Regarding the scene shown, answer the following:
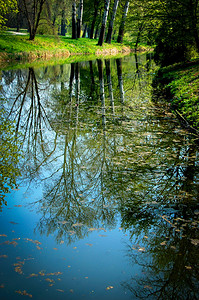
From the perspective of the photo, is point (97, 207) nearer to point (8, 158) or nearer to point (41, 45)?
point (8, 158)

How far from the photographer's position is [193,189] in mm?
5980

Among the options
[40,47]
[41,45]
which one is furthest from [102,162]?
[41,45]

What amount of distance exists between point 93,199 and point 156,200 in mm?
1145

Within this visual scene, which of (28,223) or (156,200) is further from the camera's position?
(156,200)

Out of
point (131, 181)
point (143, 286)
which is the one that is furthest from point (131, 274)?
point (131, 181)

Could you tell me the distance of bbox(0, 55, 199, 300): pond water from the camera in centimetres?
370

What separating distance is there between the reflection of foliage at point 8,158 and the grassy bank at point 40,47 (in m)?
→ 17.2

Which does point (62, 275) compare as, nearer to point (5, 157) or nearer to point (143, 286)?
point (143, 286)

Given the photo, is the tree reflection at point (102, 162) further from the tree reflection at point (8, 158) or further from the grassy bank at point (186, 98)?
the grassy bank at point (186, 98)

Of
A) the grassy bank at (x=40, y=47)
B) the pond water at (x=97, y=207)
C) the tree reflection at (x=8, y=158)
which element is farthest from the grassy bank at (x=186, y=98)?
the grassy bank at (x=40, y=47)

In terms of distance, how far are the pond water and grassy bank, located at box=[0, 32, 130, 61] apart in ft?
52.4

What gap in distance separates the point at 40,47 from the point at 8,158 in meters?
24.2

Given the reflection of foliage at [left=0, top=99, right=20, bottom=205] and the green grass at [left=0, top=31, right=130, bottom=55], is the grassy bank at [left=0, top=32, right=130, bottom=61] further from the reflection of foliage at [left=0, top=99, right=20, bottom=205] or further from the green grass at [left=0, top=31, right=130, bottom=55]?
the reflection of foliage at [left=0, top=99, right=20, bottom=205]

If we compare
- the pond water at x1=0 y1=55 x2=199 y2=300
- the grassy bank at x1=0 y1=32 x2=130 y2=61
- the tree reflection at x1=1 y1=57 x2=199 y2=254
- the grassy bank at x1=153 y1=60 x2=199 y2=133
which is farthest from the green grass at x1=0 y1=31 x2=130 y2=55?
the pond water at x1=0 y1=55 x2=199 y2=300
